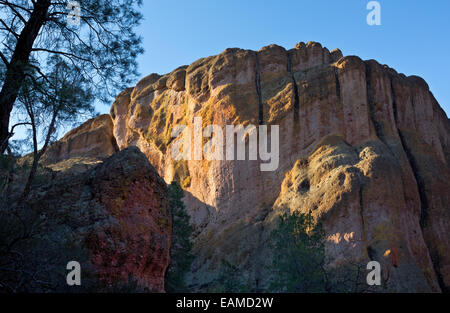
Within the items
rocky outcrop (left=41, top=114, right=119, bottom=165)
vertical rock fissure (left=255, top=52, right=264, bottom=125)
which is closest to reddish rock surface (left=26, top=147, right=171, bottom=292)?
vertical rock fissure (left=255, top=52, right=264, bottom=125)

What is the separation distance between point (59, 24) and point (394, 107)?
26450mm

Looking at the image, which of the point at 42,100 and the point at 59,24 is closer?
the point at 42,100

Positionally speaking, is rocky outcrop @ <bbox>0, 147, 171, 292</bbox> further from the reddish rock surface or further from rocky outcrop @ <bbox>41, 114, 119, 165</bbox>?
rocky outcrop @ <bbox>41, 114, 119, 165</bbox>

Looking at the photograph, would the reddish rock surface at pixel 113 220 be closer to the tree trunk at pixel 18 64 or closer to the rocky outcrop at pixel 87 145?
the tree trunk at pixel 18 64

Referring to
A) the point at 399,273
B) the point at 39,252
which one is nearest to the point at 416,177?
the point at 399,273

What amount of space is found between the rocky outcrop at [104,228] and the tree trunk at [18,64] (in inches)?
74.3

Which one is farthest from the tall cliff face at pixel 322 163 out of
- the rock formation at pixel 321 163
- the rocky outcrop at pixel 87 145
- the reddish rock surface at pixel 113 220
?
the reddish rock surface at pixel 113 220

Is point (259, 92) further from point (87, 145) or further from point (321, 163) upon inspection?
point (87, 145)

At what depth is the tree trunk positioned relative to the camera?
36.4ft

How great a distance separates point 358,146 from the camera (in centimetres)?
3044

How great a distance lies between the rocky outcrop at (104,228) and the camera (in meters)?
9.43

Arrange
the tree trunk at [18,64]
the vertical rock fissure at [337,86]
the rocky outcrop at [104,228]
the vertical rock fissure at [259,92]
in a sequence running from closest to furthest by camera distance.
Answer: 1. the rocky outcrop at [104,228]
2. the tree trunk at [18,64]
3. the vertical rock fissure at [337,86]
4. the vertical rock fissure at [259,92]
